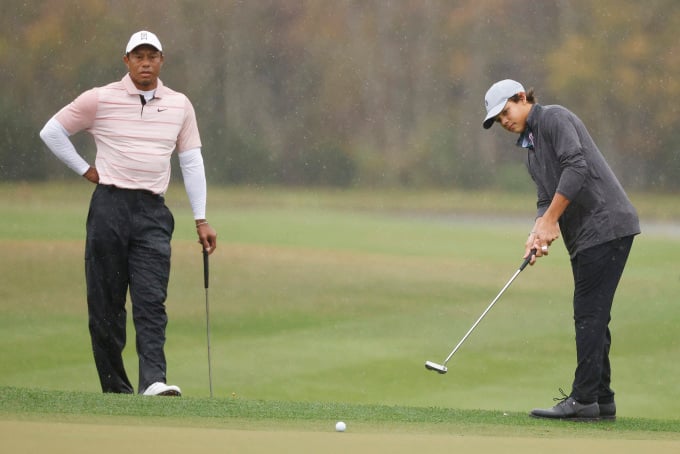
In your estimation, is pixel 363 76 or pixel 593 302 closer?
pixel 593 302

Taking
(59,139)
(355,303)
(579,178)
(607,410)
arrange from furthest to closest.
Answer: (355,303), (59,139), (607,410), (579,178)

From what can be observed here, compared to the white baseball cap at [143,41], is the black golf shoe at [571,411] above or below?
below

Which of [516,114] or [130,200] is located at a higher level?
[516,114]

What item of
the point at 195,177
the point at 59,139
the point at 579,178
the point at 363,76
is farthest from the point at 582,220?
the point at 363,76

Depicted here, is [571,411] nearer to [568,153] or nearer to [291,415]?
[568,153]

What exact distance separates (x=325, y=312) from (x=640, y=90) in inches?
150

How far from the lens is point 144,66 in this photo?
6137 millimetres

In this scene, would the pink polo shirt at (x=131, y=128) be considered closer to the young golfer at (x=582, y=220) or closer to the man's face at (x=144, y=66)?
the man's face at (x=144, y=66)

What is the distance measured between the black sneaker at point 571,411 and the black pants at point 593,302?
3 cm

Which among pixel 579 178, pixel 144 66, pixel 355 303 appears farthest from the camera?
pixel 355 303

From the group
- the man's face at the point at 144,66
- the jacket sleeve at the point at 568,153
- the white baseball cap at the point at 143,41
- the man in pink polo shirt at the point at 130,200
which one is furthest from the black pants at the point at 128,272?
the jacket sleeve at the point at 568,153

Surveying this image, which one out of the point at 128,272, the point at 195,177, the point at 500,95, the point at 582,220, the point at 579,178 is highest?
the point at 500,95

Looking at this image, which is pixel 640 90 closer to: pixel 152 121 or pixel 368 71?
pixel 368 71

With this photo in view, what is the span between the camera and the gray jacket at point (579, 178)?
16.8 ft
